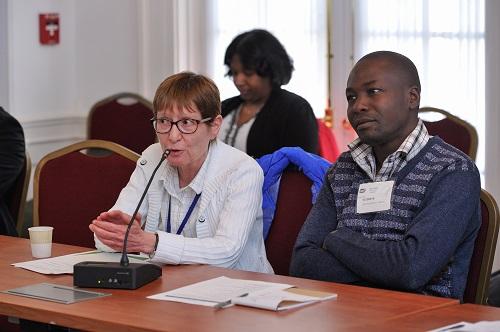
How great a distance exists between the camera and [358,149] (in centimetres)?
301

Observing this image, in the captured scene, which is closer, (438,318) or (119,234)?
→ (438,318)

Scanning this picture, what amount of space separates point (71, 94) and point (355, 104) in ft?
11.7

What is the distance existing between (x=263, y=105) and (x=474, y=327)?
2.84 m

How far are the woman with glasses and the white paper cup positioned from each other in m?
0.15

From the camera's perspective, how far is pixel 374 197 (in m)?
2.90

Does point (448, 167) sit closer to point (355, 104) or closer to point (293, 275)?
point (355, 104)

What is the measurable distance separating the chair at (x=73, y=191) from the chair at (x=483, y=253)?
1.39 m

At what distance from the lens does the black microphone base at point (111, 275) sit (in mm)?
2684


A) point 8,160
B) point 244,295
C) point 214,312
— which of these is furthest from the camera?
point 8,160

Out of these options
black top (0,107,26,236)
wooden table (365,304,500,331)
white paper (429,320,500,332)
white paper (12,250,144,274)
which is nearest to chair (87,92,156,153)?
black top (0,107,26,236)

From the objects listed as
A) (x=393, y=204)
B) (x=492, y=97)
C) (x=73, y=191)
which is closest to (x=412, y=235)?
(x=393, y=204)

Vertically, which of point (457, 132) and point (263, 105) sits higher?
point (263, 105)

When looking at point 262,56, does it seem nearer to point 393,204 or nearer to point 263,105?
point 263,105

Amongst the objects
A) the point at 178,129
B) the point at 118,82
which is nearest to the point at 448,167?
the point at 178,129
